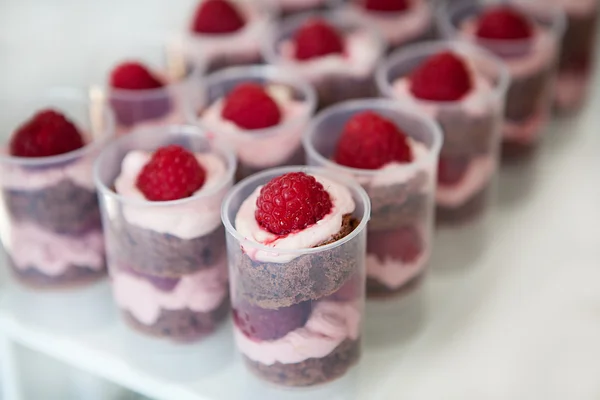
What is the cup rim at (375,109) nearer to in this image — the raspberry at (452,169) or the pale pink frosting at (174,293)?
the raspberry at (452,169)

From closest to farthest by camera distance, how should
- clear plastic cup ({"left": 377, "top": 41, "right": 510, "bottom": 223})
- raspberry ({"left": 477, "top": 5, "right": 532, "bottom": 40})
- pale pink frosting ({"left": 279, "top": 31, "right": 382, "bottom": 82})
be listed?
clear plastic cup ({"left": 377, "top": 41, "right": 510, "bottom": 223})
pale pink frosting ({"left": 279, "top": 31, "right": 382, "bottom": 82})
raspberry ({"left": 477, "top": 5, "right": 532, "bottom": 40})

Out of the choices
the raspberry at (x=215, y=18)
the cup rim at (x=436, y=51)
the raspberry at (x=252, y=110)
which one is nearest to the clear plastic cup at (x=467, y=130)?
the cup rim at (x=436, y=51)

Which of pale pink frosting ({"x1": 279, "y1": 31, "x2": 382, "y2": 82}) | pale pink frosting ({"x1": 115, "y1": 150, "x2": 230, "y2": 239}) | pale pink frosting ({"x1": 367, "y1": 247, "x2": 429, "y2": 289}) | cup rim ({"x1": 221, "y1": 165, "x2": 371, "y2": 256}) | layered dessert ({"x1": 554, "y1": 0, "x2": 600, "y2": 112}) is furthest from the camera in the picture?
layered dessert ({"x1": 554, "y1": 0, "x2": 600, "y2": 112})

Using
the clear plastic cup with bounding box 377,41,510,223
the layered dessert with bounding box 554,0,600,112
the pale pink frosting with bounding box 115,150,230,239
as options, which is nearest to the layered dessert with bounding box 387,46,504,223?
the clear plastic cup with bounding box 377,41,510,223

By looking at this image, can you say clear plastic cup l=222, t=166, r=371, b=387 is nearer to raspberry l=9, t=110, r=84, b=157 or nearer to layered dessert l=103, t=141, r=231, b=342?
layered dessert l=103, t=141, r=231, b=342

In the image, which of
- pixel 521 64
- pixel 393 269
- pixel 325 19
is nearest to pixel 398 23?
pixel 325 19
